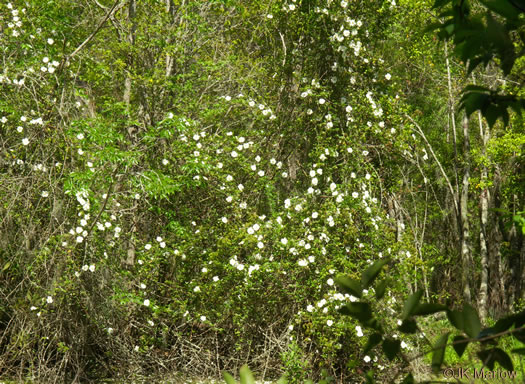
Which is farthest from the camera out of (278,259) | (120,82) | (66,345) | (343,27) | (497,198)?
(497,198)

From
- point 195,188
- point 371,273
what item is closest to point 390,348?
point 371,273

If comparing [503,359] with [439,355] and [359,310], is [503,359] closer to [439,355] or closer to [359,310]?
[439,355]

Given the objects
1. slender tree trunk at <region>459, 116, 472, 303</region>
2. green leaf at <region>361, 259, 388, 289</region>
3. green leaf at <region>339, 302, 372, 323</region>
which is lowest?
green leaf at <region>339, 302, 372, 323</region>

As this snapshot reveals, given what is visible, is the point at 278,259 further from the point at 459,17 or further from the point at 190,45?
the point at 459,17

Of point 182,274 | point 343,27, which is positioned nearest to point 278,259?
point 182,274

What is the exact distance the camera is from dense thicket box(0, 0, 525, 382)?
5750 mm

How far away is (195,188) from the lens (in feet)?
22.4

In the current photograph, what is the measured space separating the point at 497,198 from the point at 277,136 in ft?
21.7

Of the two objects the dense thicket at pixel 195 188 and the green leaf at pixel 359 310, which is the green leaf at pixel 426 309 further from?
the dense thicket at pixel 195 188

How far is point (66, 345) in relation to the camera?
5.97 meters

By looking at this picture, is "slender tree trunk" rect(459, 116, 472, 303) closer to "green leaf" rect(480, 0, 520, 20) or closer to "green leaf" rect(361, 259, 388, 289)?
"green leaf" rect(480, 0, 520, 20)

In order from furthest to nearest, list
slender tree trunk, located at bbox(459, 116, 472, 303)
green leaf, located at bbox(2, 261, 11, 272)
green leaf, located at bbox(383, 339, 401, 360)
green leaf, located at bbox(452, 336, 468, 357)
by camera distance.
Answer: slender tree trunk, located at bbox(459, 116, 472, 303) < green leaf, located at bbox(2, 261, 11, 272) < green leaf, located at bbox(383, 339, 401, 360) < green leaf, located at bbox(452, 336, 468, 357)

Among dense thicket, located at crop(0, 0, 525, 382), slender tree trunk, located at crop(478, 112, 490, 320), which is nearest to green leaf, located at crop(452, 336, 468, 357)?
dense thicket, located at crop(0, 0, 525, 382)

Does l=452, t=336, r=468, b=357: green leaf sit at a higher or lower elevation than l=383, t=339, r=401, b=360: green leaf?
higher
